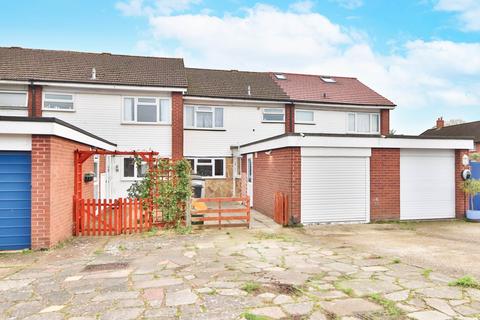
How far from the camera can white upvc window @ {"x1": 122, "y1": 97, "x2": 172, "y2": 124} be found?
608 inches

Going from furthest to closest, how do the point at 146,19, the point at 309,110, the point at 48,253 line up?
the point at 309,110
the point at 146,19
the point at 48,253

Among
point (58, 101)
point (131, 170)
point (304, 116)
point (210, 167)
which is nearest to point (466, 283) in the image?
point (210, 167)

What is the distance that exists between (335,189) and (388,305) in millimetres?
6429

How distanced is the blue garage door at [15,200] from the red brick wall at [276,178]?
680cm

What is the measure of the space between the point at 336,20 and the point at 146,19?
8545 millimetres

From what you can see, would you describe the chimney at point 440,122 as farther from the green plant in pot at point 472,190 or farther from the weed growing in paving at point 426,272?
the weed growing in paving at point 426,272

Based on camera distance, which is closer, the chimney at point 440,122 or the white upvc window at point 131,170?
the white upvc window at point 131,170

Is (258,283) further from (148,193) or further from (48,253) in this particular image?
(148,193)

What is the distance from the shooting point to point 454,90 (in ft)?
89.3

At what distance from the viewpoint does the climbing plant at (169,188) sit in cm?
916

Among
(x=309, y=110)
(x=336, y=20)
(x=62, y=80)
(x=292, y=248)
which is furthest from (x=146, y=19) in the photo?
(x=292, y=248)

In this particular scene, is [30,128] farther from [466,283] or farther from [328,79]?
[328,79]

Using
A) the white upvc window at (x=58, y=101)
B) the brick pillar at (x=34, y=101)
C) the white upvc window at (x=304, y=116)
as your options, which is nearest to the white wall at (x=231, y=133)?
the white upvc window at (x=304, y=116)

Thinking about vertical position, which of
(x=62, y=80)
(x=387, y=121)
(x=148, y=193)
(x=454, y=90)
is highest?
(x=454, y=90)
